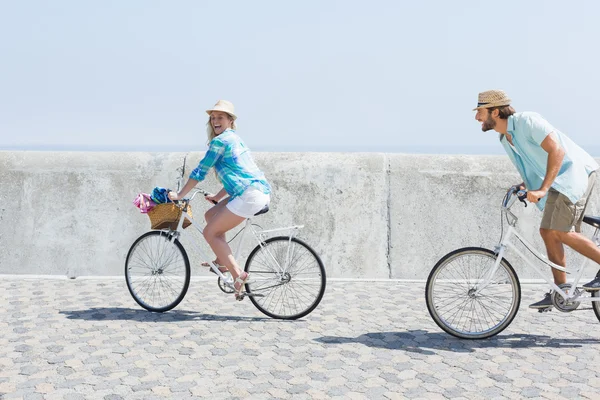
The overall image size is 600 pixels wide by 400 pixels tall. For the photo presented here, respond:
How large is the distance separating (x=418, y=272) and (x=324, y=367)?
125 inches

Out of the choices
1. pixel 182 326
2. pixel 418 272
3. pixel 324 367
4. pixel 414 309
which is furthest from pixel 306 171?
pixel 324 367

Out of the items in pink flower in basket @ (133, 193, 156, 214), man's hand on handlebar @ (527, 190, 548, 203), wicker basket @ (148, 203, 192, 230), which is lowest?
wicker basket @ (148, 203, 192, 230)

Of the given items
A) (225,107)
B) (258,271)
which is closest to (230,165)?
(225,107)

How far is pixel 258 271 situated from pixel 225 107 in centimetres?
135

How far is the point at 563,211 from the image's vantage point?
577cm

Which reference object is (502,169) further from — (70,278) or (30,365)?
(30,365)

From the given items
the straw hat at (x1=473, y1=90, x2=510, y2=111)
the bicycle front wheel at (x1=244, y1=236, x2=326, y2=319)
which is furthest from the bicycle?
the bicycle front wheel at (x1=244, y1=236, x2=326, y2=319)

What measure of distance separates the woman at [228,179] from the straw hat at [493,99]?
1.79m

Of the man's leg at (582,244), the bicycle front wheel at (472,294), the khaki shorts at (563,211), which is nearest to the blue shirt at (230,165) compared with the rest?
the bicycle front wheel at (472,294)

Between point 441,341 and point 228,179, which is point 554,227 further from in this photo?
point 228,179

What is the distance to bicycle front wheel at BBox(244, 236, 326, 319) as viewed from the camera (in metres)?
6.49

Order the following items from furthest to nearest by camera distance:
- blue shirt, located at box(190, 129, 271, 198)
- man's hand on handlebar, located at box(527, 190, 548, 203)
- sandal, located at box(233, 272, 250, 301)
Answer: sandal, located at box(233, 272, 250, 301) < blue shirt, located at box(190, 129, 271, 198) < man's hand on handlebar, located at box(527, 190, 548, 203)

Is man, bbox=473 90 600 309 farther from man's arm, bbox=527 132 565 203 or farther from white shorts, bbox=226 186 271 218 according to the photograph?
white shorts, bbox=226 186 271 218

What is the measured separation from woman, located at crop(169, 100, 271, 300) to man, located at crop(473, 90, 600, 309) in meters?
1.79
